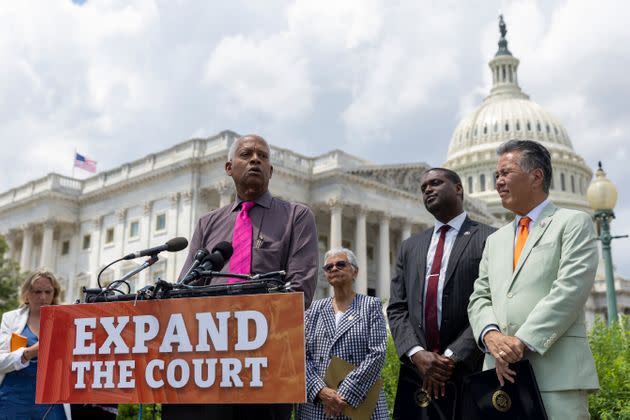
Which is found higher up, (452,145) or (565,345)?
(452,145)

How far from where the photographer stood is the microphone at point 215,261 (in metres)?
4.11

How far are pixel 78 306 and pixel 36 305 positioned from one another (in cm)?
355

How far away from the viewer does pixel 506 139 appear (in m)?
99.7

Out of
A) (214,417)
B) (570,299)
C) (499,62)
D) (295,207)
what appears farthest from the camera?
(499,62)

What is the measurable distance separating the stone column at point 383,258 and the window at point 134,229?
17177 millimetres

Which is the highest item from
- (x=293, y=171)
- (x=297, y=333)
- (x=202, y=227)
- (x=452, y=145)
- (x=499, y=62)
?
(x=499, y=62)

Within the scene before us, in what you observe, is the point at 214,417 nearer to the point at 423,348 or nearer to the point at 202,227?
the point at 202,227

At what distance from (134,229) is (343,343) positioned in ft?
147

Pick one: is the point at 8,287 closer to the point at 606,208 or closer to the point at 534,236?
the point at 606,208

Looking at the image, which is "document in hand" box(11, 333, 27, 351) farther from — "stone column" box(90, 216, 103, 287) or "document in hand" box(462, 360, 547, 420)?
"stone column" box(90, 216, 103, 287)

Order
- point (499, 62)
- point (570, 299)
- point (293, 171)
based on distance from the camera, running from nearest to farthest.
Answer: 1. point (570, 299)
2. point (293, 171)
3. point (499, 62)

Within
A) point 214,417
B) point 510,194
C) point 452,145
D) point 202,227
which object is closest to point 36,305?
point 202,227

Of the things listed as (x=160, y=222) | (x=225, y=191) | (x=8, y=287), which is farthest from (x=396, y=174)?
(x=8, y=287)

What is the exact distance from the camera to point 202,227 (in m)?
5.23
